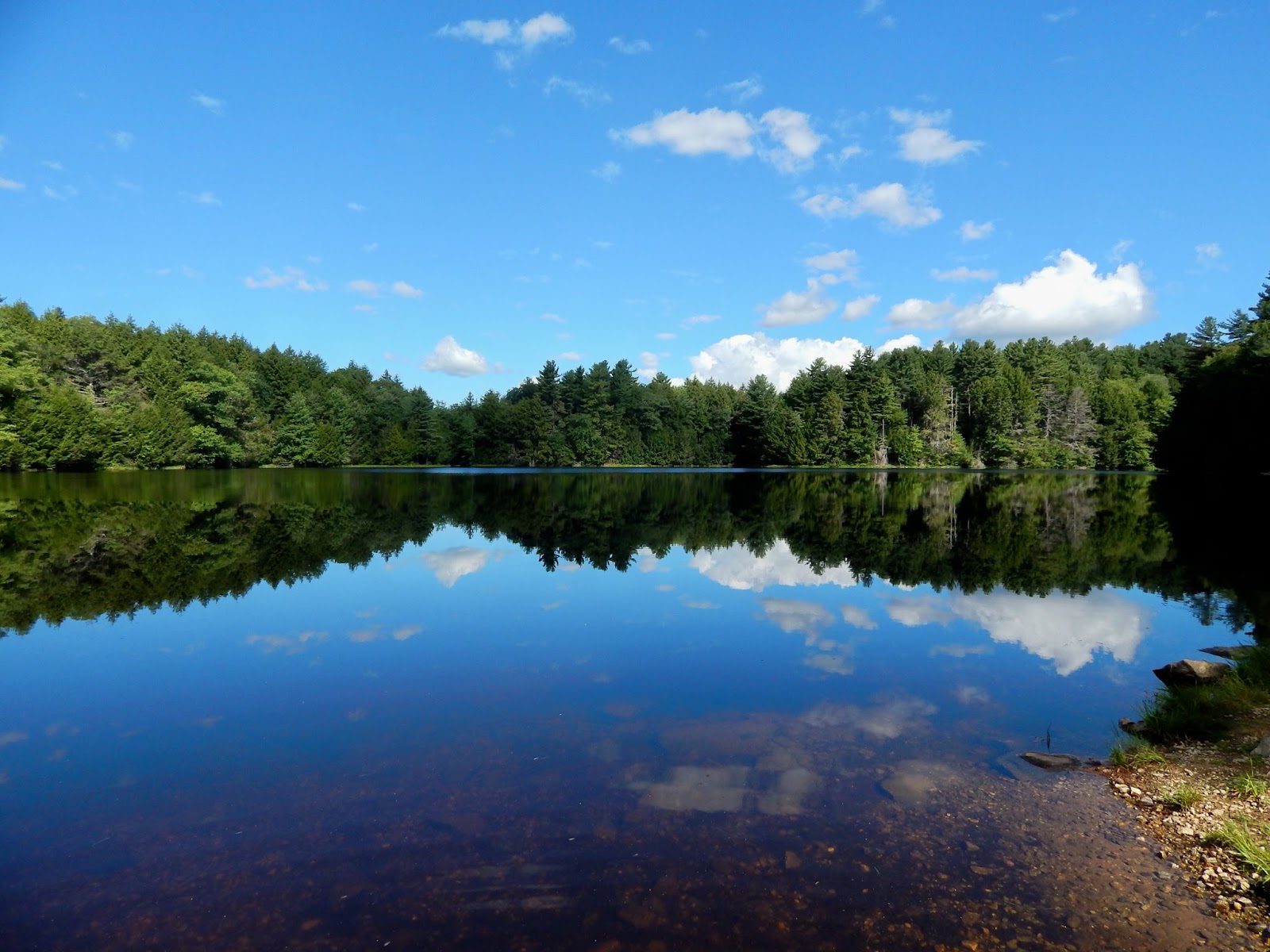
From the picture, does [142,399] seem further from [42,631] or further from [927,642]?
[927,642]

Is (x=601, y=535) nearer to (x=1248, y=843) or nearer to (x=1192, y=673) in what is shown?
(x=1192, y=673)

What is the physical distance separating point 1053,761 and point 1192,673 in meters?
4.47

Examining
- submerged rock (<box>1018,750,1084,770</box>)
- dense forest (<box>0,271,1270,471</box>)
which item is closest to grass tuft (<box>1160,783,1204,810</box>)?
submerged rock (<box>1018,750,1084,770</box>)

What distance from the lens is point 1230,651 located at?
11.5 meters

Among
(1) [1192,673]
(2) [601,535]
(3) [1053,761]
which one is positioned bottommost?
(3) [1053,761]

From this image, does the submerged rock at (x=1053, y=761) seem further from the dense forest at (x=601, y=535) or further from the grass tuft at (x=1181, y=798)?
the dense forest at (x=601, y=535)

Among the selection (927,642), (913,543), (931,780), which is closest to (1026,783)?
(931,780)

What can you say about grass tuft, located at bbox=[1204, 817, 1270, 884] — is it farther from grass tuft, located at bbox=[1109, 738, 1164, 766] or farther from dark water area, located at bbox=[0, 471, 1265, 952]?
grass tuft, located at bbox=[1109, 738, 1164, 766]

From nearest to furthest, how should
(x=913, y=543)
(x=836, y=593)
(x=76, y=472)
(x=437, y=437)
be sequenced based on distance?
1. (x=836, y=593)
2. (x=913, y=543)
3. (x=76, y=472)
4. (x=437, y=437)

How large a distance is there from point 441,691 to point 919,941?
20.9 feet

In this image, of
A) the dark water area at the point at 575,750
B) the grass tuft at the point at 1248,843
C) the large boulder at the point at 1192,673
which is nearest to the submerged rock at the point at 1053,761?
the dark water area at the point at 575,750

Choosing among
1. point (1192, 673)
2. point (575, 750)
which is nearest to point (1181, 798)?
point (1192, 673)

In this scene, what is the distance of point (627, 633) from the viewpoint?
40.0 ft

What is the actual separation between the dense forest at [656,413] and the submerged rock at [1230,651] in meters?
76.1
